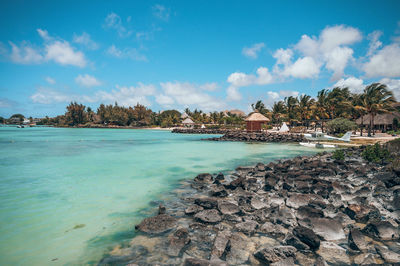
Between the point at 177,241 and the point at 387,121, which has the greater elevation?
the point at 387,121

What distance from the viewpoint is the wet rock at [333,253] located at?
13.8 feet

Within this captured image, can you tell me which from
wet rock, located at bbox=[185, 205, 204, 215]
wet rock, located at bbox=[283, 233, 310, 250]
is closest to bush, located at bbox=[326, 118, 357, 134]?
wet rock, located at bbox=[185, 205, 204, 215]

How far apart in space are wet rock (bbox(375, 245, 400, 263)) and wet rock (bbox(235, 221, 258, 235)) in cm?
245

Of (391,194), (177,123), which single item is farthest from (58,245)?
(177,123)

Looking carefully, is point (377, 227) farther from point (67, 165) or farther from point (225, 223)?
point (67, 165)

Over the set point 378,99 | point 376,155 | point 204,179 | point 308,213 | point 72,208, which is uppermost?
point 378,99

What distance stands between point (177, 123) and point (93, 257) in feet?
281

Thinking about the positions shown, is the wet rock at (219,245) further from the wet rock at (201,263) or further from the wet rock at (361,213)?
the wet rock at (361,213)

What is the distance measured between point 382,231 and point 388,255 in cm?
97

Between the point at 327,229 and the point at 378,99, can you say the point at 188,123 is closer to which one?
the point at 378,99

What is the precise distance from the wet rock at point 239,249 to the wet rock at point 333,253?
4.63 ft

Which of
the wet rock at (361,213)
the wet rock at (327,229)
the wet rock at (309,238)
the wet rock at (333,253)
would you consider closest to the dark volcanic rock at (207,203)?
the wet rock at (309,238)

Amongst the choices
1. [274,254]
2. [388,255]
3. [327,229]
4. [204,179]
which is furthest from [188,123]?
[388,255]

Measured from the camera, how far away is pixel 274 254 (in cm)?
415
